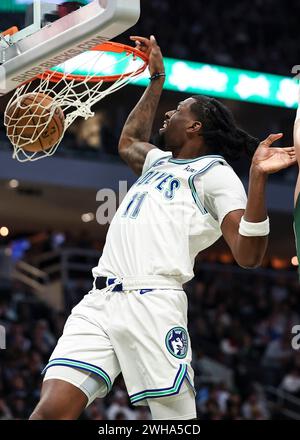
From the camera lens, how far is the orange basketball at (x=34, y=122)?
5.07m

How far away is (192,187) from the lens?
4.56 m

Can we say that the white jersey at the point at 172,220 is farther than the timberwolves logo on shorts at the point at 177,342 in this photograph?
Result: Yes

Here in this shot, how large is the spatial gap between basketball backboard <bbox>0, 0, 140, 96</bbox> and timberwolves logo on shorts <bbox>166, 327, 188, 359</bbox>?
133cm

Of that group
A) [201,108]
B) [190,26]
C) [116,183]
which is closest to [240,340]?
[116,183]

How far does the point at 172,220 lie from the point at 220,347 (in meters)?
9.82

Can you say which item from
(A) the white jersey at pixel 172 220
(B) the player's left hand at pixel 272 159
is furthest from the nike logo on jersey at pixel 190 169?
(B) the player's left hand at pixel 272 159

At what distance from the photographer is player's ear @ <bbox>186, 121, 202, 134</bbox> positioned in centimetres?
485

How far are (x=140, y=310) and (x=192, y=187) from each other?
25.1 inches

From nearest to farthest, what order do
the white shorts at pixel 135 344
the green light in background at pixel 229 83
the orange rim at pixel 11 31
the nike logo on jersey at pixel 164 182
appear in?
the white shorts at pixel 135 344 < the nike logo on jersey at pixel 164 182 < the orange rim at pixel 11 31 < the green light in background at pixel 229 83

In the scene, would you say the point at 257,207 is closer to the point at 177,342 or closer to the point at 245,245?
the point at 245,245

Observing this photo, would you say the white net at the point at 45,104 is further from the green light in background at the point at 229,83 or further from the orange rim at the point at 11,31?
the green light in background at the point at 229,83

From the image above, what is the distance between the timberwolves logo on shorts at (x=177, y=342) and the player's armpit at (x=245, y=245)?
16.7 inches

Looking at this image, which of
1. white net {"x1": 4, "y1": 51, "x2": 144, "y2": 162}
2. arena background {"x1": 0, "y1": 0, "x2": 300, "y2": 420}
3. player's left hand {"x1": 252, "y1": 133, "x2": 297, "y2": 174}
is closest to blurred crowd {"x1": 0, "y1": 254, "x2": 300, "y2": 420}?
arena background {"x1": 0, "y1": 0, "x2": 300, "y2": 420}
